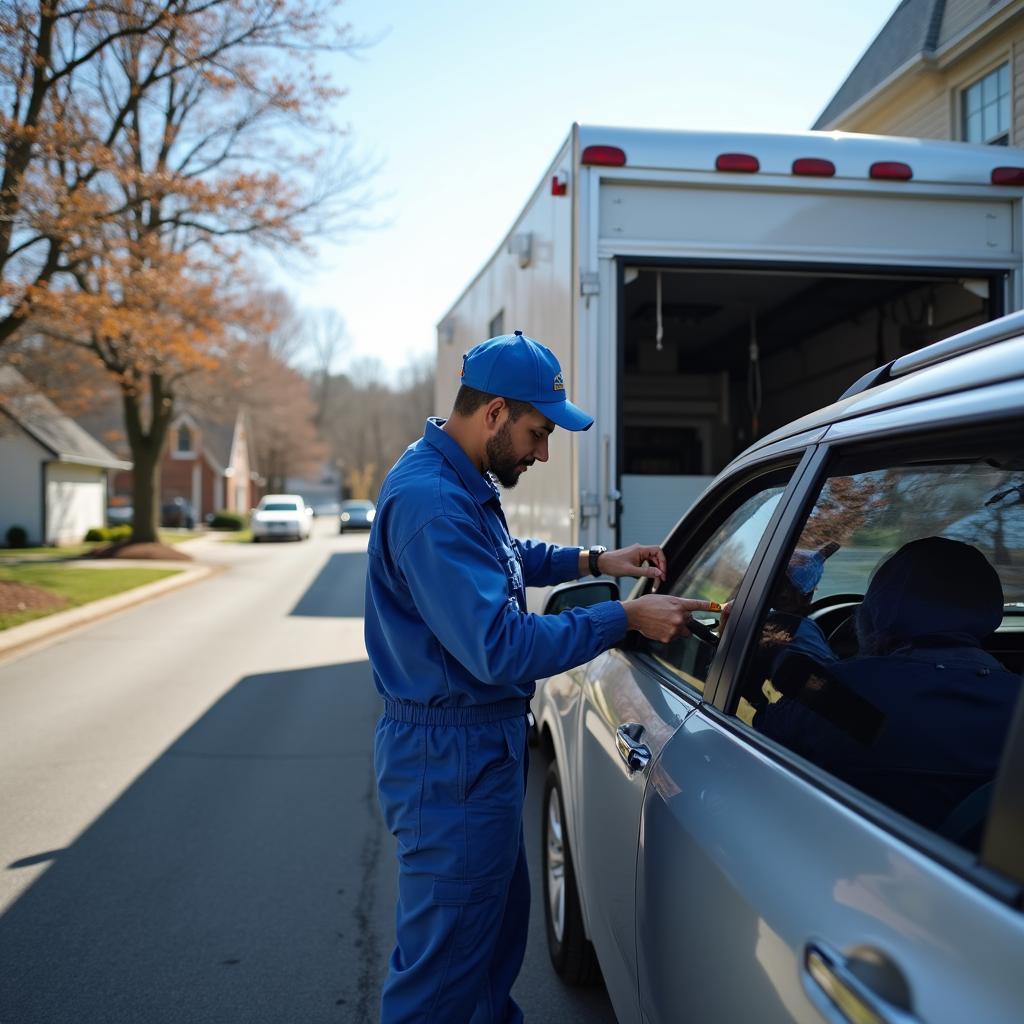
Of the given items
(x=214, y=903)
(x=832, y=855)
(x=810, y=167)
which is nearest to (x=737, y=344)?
(x=810, y=167)

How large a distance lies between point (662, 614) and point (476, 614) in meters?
0.46

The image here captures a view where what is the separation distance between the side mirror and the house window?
31.4ft

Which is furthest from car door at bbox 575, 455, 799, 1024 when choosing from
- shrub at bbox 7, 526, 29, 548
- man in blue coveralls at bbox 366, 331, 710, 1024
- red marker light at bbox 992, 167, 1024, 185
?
shrub at bbox 7, 526, 29, 548

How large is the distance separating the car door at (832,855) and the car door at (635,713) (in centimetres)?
13

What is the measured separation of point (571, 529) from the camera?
197 inches

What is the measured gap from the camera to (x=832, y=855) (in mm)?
1443

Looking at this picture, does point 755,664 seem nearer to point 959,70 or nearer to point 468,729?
point 468,729

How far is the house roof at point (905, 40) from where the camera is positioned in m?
11.2

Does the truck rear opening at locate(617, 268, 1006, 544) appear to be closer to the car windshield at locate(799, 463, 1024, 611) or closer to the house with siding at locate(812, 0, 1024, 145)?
the car windshield at locate(799, 463, 1024, 611)

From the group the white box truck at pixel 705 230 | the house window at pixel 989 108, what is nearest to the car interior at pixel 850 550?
the white box truck at pixel 705 230

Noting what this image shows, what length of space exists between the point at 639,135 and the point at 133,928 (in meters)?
4.12

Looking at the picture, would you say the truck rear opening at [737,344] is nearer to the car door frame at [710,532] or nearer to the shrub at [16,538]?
the car door frame at [710,532]

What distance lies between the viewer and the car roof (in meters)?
1.43

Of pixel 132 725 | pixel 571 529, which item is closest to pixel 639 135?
pixel 571 529
